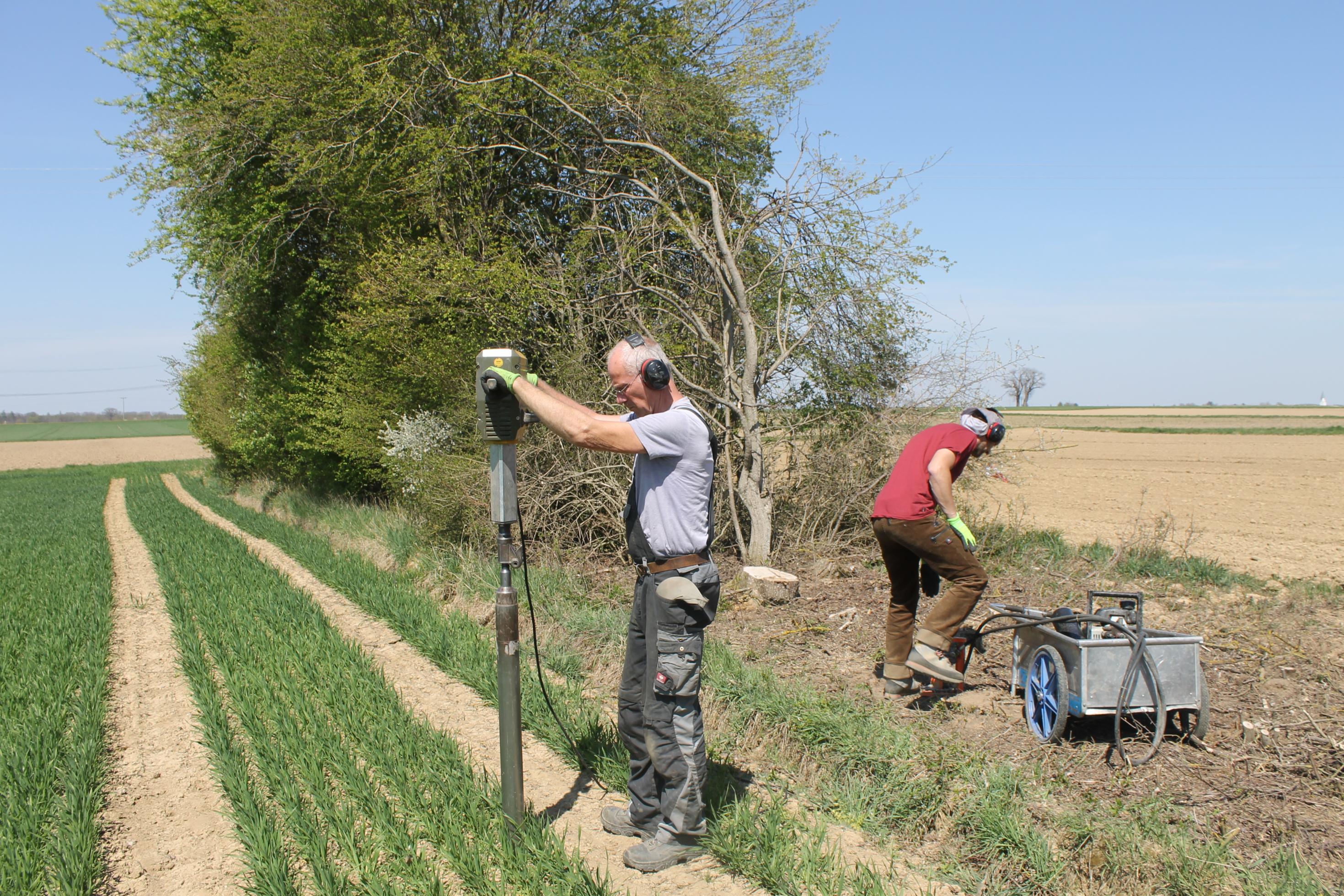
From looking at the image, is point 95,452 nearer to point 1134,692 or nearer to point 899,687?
point 899,687

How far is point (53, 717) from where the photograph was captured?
5.25 meters

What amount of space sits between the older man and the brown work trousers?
84.1 inches

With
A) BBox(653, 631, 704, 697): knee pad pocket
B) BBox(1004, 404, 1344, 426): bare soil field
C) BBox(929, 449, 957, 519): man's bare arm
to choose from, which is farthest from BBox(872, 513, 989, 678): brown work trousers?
BBox(1004, 404, 1344, 426): bare soil field

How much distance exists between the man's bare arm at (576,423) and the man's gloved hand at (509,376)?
2 centimetres

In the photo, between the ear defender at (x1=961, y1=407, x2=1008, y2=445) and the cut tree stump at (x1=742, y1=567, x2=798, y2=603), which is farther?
the cut tree stump at (x1=742, y1=567, x2=798, y2=603)

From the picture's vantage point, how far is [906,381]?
1023 cm

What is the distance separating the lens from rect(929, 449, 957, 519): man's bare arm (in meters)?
5.26

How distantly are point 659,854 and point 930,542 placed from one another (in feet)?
8.64

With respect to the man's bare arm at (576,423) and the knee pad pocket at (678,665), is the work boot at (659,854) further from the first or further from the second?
the man's bare arm at (576,423)

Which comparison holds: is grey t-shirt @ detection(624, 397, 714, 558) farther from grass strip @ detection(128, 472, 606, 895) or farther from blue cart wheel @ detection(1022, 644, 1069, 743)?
blue cart wheel @ detection(1022, 644, 1069, 743)

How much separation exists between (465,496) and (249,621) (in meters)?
3.00

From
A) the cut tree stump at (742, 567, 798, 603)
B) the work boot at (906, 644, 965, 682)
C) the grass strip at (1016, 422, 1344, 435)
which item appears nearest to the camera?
the work boot at (906, 644, 965, 682)

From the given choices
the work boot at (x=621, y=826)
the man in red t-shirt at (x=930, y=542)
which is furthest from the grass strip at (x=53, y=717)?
the man in red t-shirt at (x=930, y=542)

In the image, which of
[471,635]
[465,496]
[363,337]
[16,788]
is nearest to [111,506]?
[363,337]
